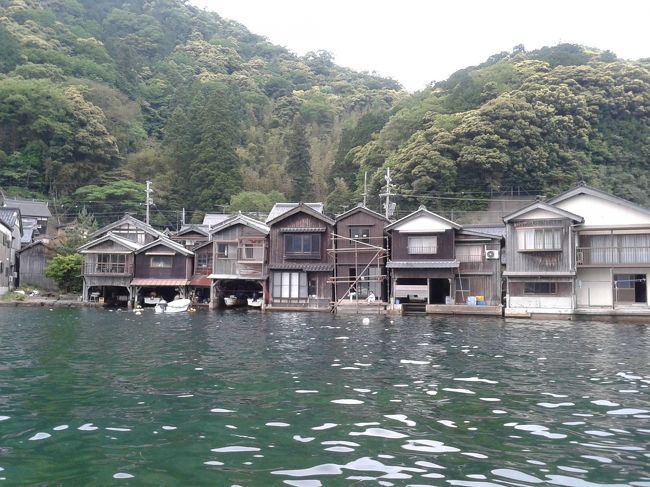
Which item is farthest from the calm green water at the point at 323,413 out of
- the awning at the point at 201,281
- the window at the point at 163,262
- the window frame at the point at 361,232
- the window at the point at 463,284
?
the window at the point at 163,262

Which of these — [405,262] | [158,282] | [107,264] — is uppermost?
[405,262]

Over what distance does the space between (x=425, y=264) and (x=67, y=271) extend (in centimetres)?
3055

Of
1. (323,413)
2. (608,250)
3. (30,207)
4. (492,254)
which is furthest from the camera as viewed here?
(30,207)

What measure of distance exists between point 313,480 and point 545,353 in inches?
551

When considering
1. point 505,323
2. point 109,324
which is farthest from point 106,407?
point 505,323

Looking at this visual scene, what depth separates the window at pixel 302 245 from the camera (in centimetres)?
4247

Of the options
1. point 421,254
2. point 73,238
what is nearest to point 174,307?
point 73,238

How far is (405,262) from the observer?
39.9 meters

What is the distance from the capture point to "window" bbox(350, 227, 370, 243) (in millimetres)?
41531

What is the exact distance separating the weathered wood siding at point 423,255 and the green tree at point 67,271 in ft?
89.1

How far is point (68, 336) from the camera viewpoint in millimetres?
22844

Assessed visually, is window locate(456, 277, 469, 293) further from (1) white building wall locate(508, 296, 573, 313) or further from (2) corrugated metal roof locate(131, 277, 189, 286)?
(2) corrugated metal roof locate(131, 277, 189, 286)

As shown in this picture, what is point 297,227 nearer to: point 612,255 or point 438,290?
point 438,290

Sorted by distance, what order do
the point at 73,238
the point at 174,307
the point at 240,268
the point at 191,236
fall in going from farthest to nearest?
the point at 191,236, the point at 73,238, the point at 240,268, the point at 174,307
